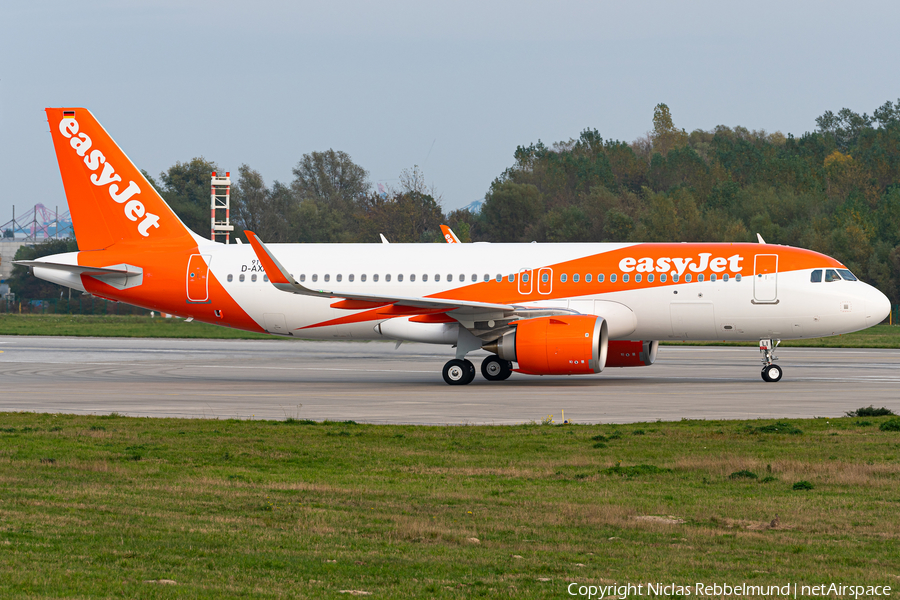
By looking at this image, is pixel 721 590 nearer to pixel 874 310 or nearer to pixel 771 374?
pixel 771 374

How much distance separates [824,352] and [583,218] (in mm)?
46115

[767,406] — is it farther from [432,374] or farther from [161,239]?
[161,239]

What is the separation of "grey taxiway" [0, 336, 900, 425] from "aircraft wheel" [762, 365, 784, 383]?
43 centimetres

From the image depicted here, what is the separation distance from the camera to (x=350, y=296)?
84.8ft

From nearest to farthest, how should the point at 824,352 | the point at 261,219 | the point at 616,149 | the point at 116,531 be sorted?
the point at 116,531 → the point at 824,352 → the point at 616,149 → the point at 261,219

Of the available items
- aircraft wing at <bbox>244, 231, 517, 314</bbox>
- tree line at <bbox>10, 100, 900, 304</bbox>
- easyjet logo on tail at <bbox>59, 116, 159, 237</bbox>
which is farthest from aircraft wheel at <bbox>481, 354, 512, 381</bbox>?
tree line at <bbox>10, 100, 900, 304</bbox>

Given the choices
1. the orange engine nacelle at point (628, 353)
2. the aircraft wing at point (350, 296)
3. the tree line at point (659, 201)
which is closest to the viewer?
the aircraft wing at point (350, 296)

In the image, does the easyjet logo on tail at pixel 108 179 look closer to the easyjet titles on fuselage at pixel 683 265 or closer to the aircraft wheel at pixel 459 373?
the aircraft wheel at pixel 459 373

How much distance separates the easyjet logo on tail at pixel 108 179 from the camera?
29.4 meters

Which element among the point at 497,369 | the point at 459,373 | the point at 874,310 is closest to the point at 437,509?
the point at 459,373

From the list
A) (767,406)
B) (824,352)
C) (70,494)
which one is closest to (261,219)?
(824,352)

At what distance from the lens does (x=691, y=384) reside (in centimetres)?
2600

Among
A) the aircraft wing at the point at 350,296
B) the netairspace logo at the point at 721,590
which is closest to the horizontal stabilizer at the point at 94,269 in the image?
the aircraft wing at the point at 350,296

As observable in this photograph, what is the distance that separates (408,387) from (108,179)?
36.5ft
